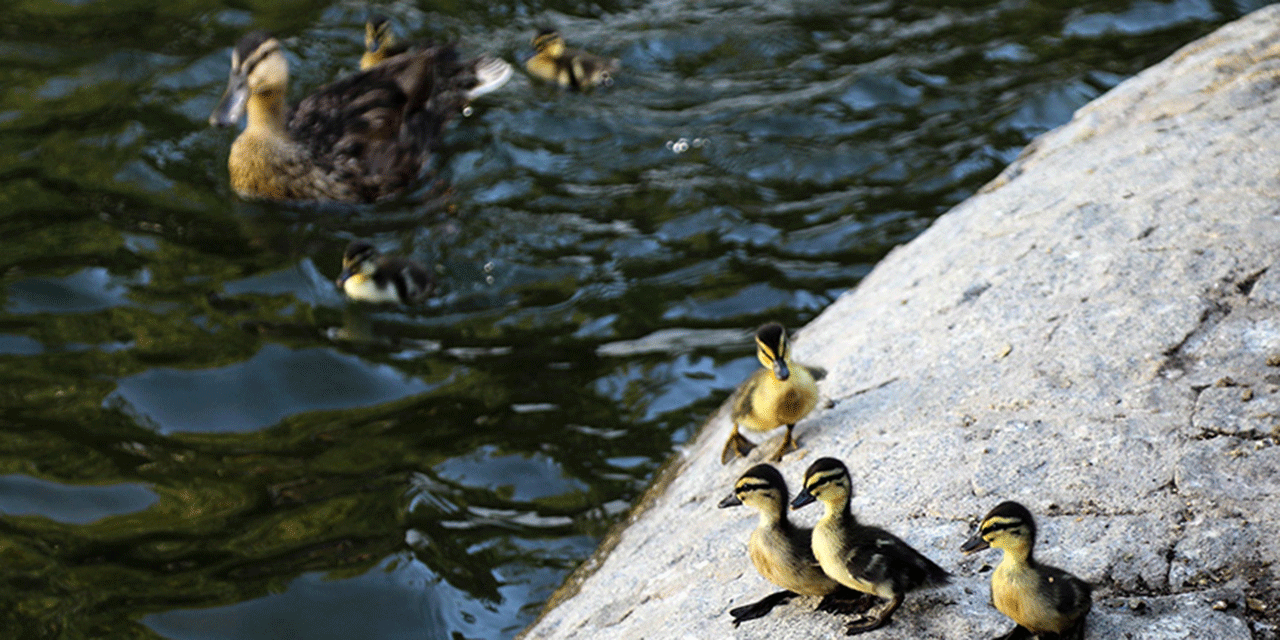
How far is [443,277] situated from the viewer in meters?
7.70

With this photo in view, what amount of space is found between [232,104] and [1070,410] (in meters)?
6.25

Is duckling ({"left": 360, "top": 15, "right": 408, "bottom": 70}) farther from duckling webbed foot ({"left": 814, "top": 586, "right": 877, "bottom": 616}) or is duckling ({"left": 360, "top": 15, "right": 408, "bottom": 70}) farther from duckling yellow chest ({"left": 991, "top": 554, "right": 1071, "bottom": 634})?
duckling yellow chest ({"left": 991, "top": 554, "right": 1071, "bottom": 634})

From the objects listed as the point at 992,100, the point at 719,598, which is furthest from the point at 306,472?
the point at 992,100

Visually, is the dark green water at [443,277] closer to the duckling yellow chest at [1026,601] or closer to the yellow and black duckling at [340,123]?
the yellow and black duckling at [340,123]

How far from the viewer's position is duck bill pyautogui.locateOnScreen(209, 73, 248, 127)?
27.2 feet

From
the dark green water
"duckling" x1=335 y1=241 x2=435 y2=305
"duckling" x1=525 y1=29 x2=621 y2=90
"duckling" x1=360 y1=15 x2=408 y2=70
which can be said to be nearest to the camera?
the dark green water

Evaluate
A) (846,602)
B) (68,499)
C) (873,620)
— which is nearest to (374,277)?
(68,499)

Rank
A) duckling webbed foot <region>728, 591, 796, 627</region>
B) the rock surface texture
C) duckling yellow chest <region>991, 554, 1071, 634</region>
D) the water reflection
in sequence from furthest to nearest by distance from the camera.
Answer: the water reflection → duckling webbed foot <region>728, 591, 796, 627</region> → the rock surface texture → duckling yellow chest <region>991, 554, 1071, 634</region>

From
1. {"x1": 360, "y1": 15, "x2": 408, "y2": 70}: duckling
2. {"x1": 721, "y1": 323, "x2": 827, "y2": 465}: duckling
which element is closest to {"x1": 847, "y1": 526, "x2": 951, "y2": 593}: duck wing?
{"x1": 721, "y1": 323, "x2": 827, "y2": 465}: duckling

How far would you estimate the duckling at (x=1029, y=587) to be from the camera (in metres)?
3.03

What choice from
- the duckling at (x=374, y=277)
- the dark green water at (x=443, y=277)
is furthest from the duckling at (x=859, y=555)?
the duckling at (x=374, y=277)

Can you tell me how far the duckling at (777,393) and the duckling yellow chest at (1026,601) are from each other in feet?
4.41

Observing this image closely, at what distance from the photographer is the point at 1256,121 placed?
543 cm

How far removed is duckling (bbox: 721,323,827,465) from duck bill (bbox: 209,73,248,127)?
509 centimetres
